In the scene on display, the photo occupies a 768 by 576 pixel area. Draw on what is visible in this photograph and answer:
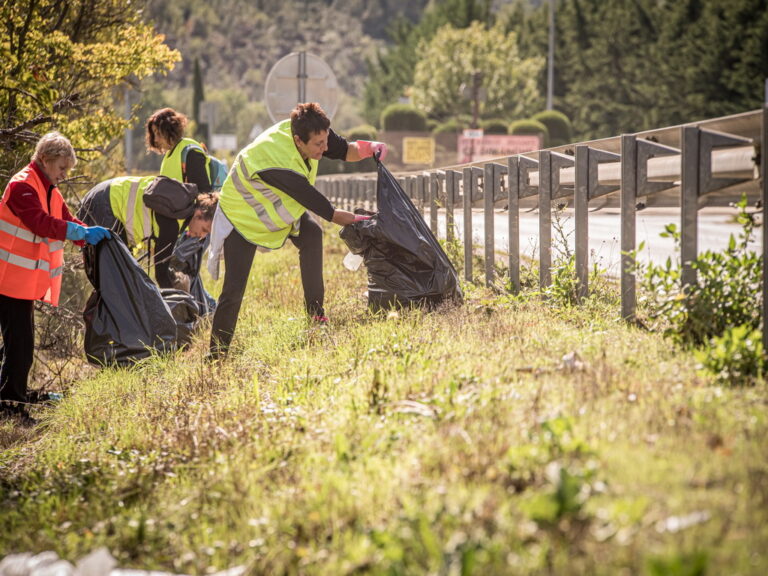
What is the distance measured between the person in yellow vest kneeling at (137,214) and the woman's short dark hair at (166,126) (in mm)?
339

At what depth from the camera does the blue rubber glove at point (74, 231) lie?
18.4ft

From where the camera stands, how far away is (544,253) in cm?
630

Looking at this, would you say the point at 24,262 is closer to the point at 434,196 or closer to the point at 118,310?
the point at 118,310

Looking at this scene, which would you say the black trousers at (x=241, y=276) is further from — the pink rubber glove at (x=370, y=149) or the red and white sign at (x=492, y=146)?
the red and white sign at (x=492, y=146)

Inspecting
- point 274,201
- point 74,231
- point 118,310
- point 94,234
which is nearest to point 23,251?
point 74,231

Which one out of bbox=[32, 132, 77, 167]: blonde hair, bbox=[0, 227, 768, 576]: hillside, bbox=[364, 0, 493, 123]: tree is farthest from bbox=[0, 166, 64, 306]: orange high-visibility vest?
bbox=[364, 0, 493, 123]: tree

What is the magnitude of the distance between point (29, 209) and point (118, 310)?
101 cm

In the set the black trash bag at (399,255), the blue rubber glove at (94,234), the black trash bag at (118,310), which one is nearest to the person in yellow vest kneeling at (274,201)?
the black trash bag at (399,255)

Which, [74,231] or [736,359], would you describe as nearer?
[736,359]

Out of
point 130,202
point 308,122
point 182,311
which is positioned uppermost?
point 308,122

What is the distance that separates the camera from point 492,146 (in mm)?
38469

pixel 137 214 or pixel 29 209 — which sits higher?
pixel 29 209

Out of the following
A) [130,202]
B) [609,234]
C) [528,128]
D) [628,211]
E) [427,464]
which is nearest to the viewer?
[427,464]

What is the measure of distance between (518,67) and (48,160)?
Answer: 5040 cm
